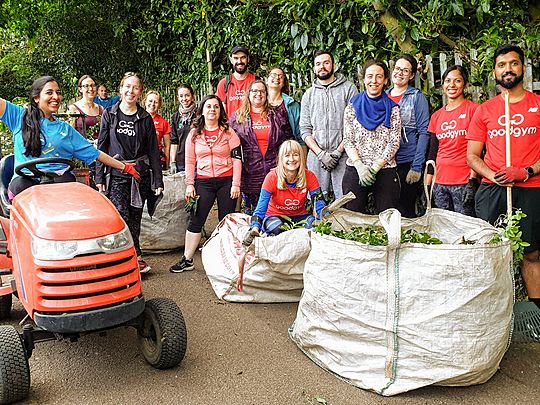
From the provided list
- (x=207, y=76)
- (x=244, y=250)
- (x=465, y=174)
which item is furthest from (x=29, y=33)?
(x=465, y=174)

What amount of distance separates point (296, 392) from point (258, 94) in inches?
132

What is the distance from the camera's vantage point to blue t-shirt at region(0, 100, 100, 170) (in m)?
4.49

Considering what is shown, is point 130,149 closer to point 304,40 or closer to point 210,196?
point 210,196

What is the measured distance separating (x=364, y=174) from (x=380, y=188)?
0.22 metres

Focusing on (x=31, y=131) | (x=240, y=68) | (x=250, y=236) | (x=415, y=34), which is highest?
(x=415, y=34)

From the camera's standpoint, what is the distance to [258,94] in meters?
6.09

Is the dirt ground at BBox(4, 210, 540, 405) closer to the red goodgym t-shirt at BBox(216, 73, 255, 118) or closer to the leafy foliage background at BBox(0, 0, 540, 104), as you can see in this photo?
the leafy foliage background at BBox(0, 0, 540, 104)

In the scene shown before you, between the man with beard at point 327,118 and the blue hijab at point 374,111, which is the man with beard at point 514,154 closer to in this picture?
the blue hijab at point 374,111

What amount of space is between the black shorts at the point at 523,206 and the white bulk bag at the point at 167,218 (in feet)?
11.5

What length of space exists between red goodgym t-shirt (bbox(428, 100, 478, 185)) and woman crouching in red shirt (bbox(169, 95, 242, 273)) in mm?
1965

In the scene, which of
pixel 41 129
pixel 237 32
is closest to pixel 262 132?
pixel 41 129

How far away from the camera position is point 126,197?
587 cm

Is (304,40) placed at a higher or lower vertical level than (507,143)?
higher

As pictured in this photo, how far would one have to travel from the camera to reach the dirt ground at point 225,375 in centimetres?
352
